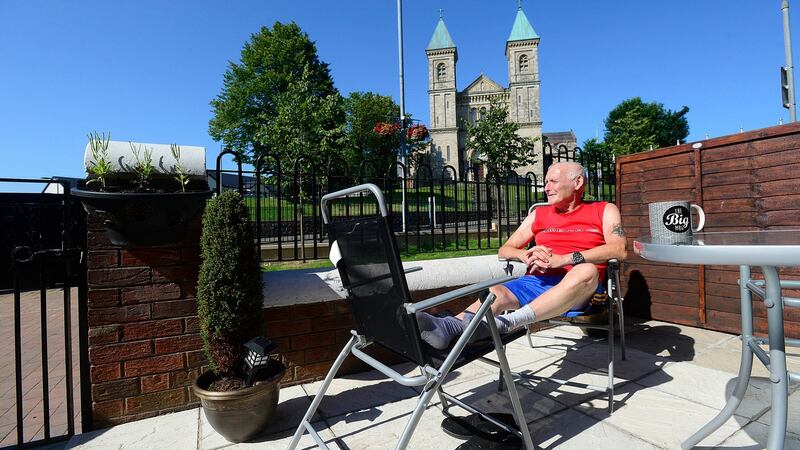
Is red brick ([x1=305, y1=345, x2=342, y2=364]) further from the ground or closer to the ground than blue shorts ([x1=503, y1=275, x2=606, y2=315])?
closer to the ground

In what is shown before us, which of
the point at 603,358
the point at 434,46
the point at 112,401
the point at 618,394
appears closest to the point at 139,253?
the point at 112,401

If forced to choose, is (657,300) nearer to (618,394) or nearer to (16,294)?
(618,394)

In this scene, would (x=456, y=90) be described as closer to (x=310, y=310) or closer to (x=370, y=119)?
(x=370, y=119)

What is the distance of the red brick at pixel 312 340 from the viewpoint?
8.71 ft

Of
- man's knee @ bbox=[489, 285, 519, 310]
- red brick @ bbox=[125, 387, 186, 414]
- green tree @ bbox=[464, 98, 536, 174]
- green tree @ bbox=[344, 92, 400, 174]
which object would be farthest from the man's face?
green tree @ bbox=[344, 92, 400, 174]

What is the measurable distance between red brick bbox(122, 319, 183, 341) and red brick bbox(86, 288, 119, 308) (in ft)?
0.50

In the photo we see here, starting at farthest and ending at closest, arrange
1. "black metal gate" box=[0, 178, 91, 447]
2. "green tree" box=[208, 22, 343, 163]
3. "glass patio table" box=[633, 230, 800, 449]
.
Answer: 1. "green tree" box=[208, 22, 343, 163]
2. "black metal gate" box=[0, 178, 91, 447]
3. "glass patio table" box=[633, 230, 800, 449]

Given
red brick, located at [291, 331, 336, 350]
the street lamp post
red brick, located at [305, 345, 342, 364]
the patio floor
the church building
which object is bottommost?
the patio floor

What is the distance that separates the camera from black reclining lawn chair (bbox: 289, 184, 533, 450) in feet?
4.67

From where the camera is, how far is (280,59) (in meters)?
26.7

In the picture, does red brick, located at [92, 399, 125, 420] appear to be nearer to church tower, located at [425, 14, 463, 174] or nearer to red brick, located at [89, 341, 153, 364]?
red brick, located at [89, 341, 153, 364]

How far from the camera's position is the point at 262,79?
26.8 m

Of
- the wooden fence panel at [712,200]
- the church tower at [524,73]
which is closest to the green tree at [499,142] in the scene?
the wooden fence panel at [712,200]

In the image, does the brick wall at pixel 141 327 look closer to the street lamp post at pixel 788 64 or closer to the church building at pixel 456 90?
the street lamp post at pixel 788 64
